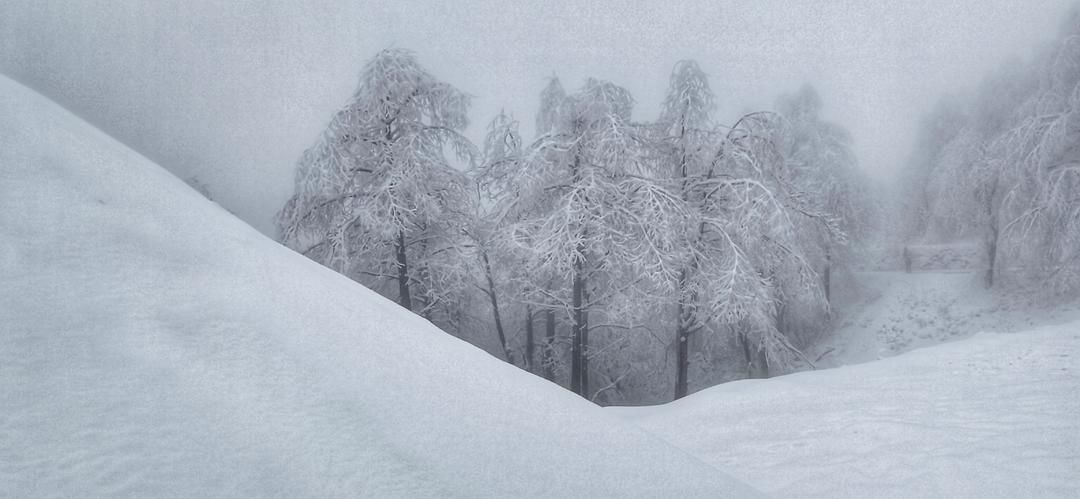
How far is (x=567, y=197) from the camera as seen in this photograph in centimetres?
581

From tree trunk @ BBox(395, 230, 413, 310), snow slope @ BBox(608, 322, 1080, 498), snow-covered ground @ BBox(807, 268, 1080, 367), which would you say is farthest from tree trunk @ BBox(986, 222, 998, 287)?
tree trunk @ BBox(395, 230, 413, 310)

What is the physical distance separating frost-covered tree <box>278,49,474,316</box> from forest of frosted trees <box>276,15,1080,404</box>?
0.08 ft

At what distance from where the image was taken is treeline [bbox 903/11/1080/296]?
306 inches

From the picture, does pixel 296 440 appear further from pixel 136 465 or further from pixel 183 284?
pixel 183 284

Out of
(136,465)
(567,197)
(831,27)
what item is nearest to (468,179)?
(567,197)

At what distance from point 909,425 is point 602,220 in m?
3.47

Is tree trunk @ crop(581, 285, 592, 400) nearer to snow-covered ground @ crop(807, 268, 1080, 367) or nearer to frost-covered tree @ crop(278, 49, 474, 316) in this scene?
frost-covered tree @ crop(278, 49, 474, 316)

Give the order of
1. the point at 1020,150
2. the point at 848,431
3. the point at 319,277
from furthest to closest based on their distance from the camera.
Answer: the point at 1020,150 → the point at 848,431 → the point at 319,277

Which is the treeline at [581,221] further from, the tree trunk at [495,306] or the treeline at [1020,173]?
the treeline at [1020,173]

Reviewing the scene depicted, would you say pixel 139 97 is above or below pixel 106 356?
above

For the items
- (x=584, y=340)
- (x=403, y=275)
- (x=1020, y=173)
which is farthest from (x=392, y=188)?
(x=1020, y=173)

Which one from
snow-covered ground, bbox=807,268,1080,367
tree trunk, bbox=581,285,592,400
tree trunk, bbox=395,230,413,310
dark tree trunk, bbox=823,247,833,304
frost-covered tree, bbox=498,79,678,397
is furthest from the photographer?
dark tree trunk, bbox=823,247,833,304

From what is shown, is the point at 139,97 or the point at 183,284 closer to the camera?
the point at 183,284

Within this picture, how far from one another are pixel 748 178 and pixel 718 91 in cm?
178
